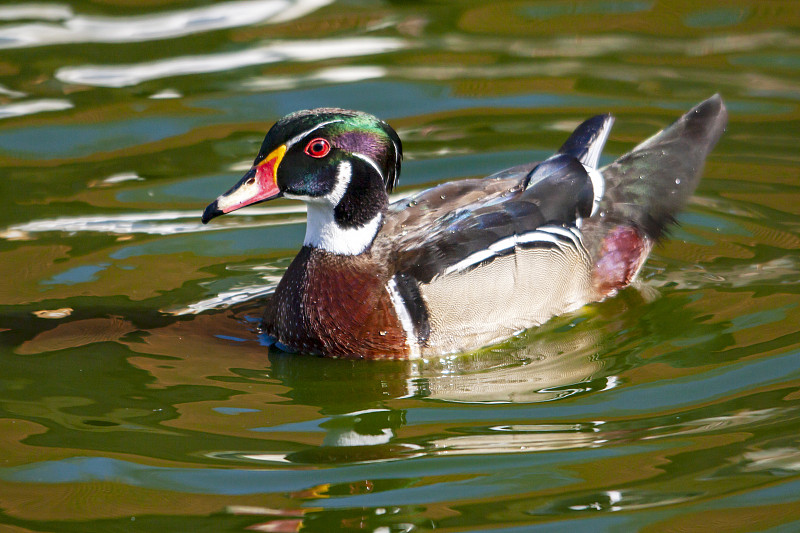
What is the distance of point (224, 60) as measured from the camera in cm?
1074

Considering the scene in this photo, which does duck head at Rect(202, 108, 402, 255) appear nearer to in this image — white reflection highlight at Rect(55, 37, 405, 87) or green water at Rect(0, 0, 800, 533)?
green water at Rect(0, 0, 800, 533)

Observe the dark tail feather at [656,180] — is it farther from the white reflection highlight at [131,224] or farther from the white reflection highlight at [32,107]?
the white reflection highlight at [32,107]

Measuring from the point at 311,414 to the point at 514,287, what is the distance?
4.94ft

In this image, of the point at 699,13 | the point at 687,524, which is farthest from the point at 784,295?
the point at 699,13

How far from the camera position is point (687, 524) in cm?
465

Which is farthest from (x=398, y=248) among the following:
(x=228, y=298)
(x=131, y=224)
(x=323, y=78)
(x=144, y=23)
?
(x=144, y=23)

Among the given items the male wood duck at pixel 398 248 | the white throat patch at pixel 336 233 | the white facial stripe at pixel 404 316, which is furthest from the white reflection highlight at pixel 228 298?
the white facial stripe at pixel 404 316

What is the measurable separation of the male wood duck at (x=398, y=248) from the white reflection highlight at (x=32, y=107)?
437 cm

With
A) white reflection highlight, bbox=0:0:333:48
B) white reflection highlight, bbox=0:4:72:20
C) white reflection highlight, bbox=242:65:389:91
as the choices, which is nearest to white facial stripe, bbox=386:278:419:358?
white reflection highlight, bbox=242:65:389:91

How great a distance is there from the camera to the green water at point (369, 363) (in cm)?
495

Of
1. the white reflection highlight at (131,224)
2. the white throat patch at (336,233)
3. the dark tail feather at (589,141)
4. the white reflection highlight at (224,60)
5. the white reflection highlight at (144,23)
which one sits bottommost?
the white reflection highlight at (131,224)

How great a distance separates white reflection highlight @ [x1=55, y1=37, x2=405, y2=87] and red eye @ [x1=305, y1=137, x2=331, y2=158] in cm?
475

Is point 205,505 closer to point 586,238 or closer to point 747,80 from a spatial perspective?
point 586,238

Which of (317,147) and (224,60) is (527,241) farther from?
(224,60)
